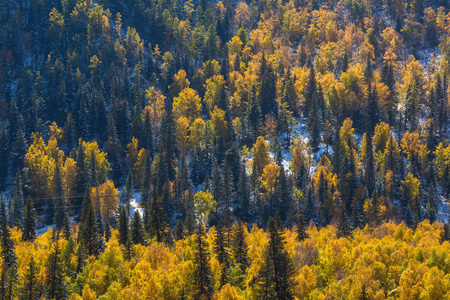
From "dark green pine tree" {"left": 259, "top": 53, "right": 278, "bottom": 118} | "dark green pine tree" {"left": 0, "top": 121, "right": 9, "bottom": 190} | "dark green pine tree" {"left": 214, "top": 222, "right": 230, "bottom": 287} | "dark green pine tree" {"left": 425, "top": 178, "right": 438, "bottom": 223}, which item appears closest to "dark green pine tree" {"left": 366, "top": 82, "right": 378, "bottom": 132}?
"dark green pine tree" {"left": 259, "top": 53, "right": 278, "bottom": 118}

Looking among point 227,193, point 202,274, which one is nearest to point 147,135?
point 227,193

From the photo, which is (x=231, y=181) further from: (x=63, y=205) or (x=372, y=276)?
(x=372, y=276)

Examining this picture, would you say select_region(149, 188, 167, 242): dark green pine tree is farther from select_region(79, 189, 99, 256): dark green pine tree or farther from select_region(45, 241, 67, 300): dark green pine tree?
select_region(45, 241, 67, 300): dark green pine tree

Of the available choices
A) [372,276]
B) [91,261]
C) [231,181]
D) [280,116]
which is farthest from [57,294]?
[280,116]

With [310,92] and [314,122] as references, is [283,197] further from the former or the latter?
[310,92]

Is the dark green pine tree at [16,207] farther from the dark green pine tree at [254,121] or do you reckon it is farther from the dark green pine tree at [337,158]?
the dark green pine tree at [337,158]

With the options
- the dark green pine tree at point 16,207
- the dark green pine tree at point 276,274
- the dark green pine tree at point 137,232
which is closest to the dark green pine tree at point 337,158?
the dark green pine tree at point 137,232
